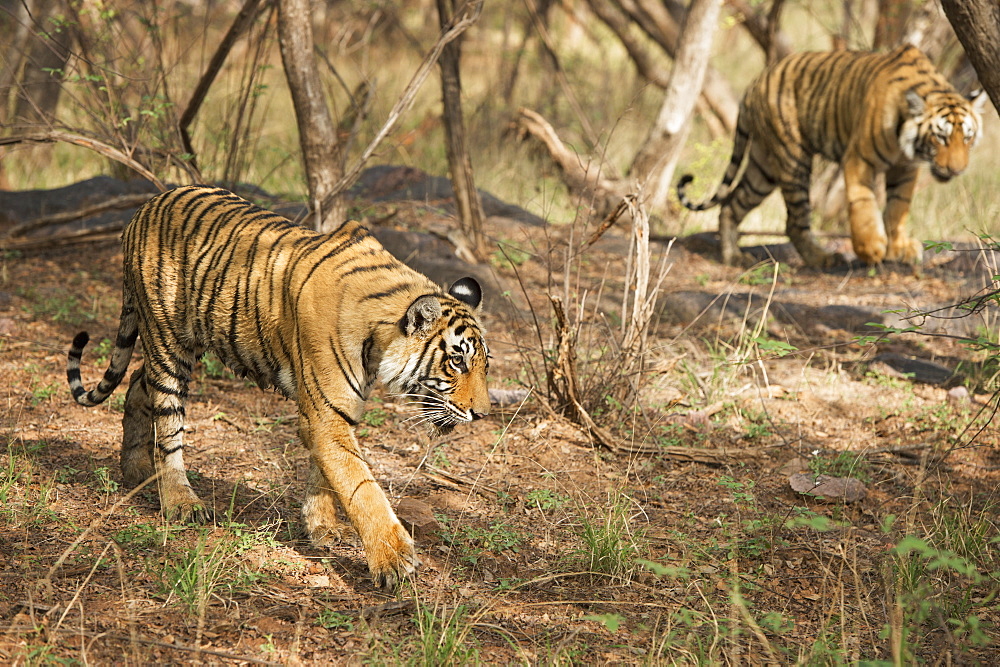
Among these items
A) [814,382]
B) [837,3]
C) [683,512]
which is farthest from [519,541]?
[837,3]

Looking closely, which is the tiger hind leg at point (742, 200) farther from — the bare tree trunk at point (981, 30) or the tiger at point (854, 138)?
the bare tree trunk at point (981, 30)

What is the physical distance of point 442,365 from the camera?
3.27 meters

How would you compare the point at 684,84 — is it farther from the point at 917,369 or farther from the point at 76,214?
the point at 76,214

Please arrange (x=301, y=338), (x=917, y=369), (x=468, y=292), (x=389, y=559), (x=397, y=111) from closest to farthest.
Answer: (x=389, y=559) < (x=301, y=338) < (x=468, y=292) < (x=397, y=111) < (x=917, y=369)

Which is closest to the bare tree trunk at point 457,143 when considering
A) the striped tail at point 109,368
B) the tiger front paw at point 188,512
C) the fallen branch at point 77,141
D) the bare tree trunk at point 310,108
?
the bare tree trunk at point 310,108

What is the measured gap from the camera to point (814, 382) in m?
5.61

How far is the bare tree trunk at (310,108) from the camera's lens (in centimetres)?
526

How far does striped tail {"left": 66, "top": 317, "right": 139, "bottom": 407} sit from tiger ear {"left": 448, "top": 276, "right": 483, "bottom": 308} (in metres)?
1.52

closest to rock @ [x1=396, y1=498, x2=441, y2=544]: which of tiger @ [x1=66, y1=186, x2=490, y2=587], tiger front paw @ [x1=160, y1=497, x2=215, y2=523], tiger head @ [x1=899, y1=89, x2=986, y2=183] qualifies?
tiger @ [x1=66, y1=186, x2=490, y2=587]

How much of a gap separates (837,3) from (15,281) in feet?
39.3

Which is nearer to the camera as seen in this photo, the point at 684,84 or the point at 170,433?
the point at 170,433

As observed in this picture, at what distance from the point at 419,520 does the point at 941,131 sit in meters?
5.57

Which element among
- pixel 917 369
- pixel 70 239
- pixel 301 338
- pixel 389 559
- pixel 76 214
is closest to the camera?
pixel 389 559

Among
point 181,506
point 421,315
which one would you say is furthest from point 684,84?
point 181,506
